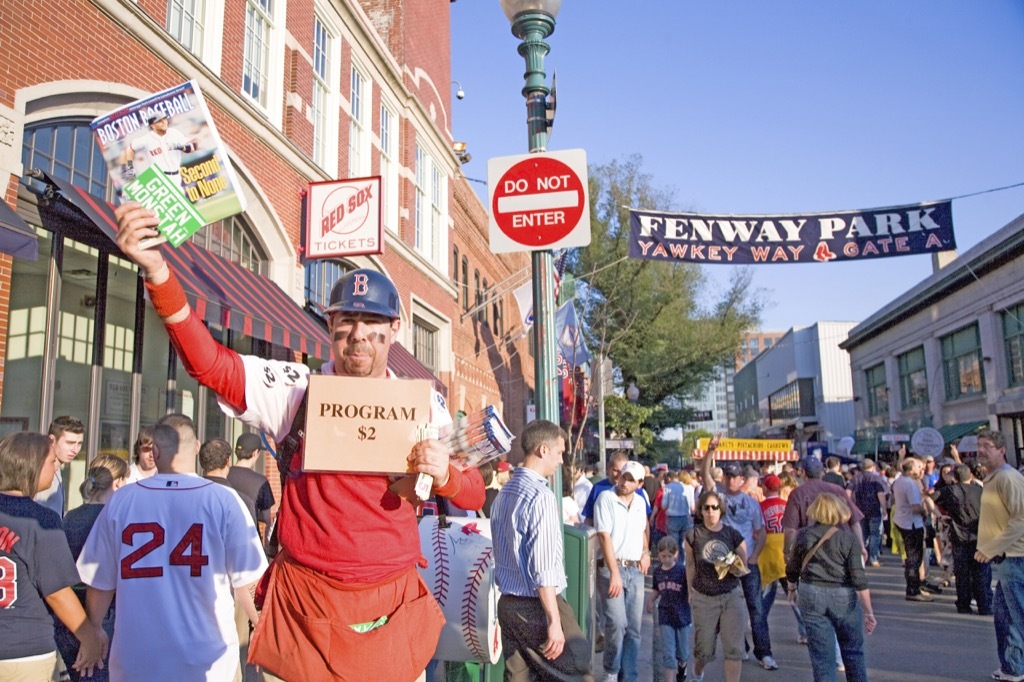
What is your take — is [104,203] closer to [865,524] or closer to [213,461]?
[213,461]

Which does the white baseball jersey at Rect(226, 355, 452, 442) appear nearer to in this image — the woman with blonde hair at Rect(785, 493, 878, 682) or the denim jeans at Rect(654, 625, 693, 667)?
the woman with blonde hair at Rect(785, 493, 878, 682)

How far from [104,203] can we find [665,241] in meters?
7.36

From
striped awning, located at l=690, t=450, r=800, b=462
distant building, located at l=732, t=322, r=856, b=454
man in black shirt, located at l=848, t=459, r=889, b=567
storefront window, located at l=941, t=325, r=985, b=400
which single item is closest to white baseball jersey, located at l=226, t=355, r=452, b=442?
man in black shirt, located at l=848, t=459, r=889, b=567

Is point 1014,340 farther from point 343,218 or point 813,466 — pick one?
point 343,218

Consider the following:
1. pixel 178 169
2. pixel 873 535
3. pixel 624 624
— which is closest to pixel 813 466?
pixel 624 624

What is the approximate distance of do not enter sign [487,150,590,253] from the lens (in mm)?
5422

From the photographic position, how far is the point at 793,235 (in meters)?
11.7

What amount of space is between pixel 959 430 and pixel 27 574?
31250 millimetres

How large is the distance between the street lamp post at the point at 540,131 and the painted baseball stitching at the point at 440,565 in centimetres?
86

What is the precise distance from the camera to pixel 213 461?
6.36 m

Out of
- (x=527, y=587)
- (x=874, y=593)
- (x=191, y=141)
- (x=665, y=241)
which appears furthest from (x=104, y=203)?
(x=874, y=593)

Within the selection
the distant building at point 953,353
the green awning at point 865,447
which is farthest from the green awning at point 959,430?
the green awning at point 865,447

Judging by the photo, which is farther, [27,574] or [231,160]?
[231,160]

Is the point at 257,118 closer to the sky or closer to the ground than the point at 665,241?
closer to the sky
